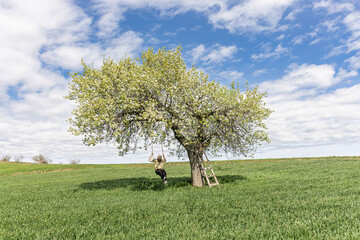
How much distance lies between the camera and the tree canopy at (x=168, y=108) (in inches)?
665

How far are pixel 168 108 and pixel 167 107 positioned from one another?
115 millimetres

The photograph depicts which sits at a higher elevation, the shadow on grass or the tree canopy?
the tree canopy

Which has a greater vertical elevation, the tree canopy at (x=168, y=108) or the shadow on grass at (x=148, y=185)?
the tree canopy at (x=168, y=108)

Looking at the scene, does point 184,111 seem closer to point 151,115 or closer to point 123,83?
point 151,115

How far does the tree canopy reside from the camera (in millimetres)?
16891

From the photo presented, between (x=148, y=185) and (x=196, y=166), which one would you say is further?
(x=148, y=185)

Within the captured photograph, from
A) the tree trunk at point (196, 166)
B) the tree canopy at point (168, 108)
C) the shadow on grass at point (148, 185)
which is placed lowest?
the shadow on grass at point (148, 185)

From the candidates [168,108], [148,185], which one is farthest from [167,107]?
[148,185]

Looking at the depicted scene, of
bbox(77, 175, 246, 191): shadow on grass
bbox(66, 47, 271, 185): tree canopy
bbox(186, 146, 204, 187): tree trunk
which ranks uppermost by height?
bbox(66, 47, 271, 185): tree canopy

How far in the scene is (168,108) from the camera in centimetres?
1769

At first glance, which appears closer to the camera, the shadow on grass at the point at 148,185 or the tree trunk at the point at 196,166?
the tree trunk at the point at 196,166

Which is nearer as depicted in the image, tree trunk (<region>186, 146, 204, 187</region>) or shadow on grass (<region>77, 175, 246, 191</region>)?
tree trunk (<region>186, 146, 204, 187</region>)

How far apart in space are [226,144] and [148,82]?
7.42 m

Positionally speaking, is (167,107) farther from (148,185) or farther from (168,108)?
(148,185)
